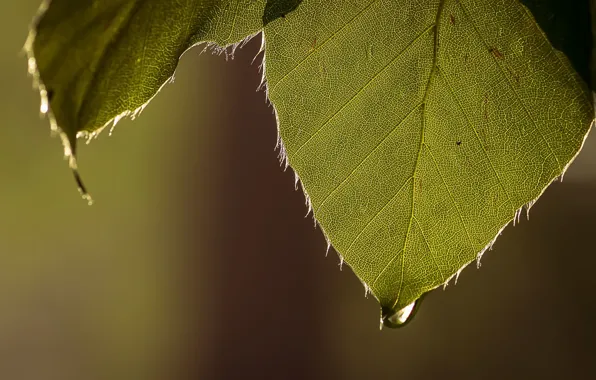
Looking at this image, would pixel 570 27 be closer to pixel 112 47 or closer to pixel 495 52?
pixel 495 52

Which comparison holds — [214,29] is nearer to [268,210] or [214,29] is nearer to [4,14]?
[268,210]

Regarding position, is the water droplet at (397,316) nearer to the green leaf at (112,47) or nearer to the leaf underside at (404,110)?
the leaf underside at (404,110)

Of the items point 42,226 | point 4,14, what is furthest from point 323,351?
point 4,14

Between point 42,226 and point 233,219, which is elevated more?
point 42,226

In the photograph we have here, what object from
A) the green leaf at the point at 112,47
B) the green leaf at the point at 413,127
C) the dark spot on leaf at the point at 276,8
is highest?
the green leaf at the point at 112,47

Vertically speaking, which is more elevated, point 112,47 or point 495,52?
point 112,47

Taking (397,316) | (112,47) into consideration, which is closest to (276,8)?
(112,47)

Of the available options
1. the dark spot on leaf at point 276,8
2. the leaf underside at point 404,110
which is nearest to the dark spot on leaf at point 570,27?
the leaf underside at point 404,110
